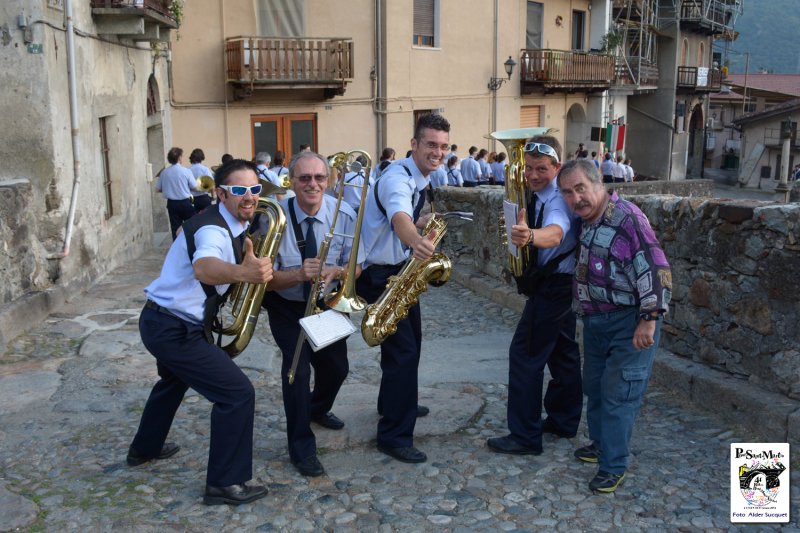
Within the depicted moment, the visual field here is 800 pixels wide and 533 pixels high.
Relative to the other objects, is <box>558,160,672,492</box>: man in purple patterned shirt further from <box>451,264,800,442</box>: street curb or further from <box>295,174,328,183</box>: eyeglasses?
<box>295,174,328,183</box>: eyeglasses

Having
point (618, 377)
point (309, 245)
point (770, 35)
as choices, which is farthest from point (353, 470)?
point (770, 35)

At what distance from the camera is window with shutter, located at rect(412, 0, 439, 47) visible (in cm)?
2144

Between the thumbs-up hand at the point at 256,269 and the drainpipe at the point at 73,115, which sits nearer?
the thumbs-up hand at the point at 256,269

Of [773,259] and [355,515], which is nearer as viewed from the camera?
[355,515]

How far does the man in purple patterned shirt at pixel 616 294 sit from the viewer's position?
394 centimetres

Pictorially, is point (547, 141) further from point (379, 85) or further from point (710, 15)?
point (710, 15)

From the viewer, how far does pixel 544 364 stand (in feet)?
15.1

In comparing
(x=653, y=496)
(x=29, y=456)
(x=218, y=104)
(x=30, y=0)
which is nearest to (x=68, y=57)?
(x=30, y=0)

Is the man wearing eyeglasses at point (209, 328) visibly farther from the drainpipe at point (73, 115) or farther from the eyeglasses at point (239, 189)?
the drainpipe at point (73, 115)

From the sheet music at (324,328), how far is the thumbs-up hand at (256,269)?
436mm

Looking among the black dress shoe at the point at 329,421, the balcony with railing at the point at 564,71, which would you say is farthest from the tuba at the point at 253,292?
the balcony with railing at the point at 564,71

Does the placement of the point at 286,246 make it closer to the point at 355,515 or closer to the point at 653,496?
the point at 355,515

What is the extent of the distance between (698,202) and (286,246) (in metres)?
3.04

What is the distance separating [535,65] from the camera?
25.5 m
